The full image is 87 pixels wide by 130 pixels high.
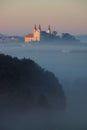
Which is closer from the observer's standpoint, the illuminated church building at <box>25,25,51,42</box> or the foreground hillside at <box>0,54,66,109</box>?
the foreground hillside at <box>0,54,66,109</box>

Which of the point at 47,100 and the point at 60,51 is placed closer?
the point at 47,100

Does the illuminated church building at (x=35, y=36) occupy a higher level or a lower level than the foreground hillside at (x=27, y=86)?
higher

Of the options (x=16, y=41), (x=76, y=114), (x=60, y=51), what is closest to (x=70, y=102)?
(x=76, y=114)

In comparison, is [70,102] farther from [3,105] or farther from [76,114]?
[3,105]

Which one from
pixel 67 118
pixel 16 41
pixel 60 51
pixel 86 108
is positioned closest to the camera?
pixel 67 118

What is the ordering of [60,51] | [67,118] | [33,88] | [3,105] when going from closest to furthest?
[3,105] < [33,88] < [67,118] < [60,51]

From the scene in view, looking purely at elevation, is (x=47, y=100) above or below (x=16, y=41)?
below

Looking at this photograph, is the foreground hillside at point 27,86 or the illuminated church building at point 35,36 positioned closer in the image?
the foreground hillside at point 27,86

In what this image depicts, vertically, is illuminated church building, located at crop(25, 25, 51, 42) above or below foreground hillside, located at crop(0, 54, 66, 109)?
above
